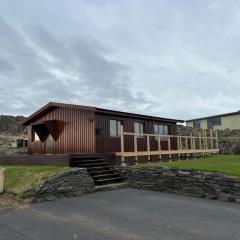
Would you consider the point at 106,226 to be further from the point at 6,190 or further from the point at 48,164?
the point at 48,164

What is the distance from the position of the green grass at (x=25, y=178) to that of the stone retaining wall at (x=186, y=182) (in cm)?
350

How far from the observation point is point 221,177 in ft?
39.4

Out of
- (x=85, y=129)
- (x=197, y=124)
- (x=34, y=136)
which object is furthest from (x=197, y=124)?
(x=85, y=129)

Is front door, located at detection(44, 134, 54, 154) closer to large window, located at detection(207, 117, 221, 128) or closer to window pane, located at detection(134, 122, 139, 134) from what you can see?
window pane, located at detection(134, 122, 139, 134)

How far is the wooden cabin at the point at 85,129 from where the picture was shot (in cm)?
1878

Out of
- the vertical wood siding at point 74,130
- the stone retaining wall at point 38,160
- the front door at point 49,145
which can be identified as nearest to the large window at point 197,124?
the vertical wood siding at point 74,130

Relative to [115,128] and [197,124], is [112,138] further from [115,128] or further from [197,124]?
[197,124]

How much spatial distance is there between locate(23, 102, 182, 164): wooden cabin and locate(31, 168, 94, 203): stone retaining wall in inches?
186

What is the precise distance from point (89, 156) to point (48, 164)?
210 centimetres

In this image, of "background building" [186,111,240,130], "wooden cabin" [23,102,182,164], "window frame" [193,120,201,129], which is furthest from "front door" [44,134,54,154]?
"window frame" [193,120,201,129]

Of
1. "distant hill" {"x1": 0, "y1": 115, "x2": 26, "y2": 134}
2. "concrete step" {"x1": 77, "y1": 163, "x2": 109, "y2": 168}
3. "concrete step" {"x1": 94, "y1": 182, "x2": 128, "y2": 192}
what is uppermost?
"distant hill" {"x1": 0, "y1": 115, "x2": 26, "y2": 134}

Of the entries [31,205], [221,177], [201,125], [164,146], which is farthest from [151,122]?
[201,125]

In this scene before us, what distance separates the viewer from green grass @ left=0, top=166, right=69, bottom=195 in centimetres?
1245

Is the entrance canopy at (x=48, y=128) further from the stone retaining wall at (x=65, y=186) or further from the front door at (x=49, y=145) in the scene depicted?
the stone retaining wall at (x=65, y=186)
